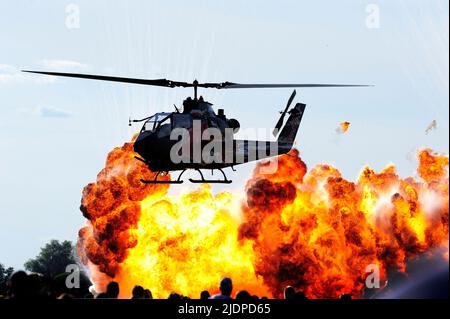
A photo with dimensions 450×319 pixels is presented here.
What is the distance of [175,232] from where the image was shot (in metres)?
75.3

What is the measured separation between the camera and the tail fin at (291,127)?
56719mm

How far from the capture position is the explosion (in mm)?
72750

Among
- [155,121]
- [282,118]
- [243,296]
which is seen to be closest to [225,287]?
[243,296]

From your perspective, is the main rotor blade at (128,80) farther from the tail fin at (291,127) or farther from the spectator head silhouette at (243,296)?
the spectator head silhouette at (243,296)

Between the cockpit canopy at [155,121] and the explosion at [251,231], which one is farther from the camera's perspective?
the explosion at [251,231]

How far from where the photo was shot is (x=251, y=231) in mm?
75250

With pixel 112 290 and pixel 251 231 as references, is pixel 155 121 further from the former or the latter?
pixel 251 231

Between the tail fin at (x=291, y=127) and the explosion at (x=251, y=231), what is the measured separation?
50.5 ft

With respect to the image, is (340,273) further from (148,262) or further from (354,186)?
(148,262)

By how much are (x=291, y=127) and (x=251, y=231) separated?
62.9ft

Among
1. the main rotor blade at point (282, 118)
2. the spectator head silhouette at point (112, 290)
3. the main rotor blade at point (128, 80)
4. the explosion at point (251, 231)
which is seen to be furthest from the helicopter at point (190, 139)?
A: the explosion at point (251, 231)

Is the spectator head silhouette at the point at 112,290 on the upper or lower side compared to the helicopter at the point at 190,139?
lower
